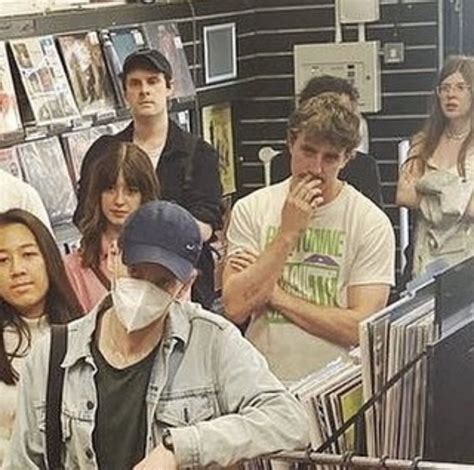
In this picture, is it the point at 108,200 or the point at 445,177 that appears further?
the point at 445,177

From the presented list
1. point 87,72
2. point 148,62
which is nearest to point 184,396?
point 148,62

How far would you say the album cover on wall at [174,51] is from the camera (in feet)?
17.8

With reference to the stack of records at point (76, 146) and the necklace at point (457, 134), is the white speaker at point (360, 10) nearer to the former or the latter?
the stack of records at point (76, 146)

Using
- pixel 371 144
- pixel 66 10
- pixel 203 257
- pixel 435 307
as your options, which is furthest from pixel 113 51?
pixel 435 307

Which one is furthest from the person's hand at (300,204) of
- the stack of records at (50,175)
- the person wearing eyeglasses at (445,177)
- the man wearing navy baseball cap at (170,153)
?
the stack of records at (50,175)

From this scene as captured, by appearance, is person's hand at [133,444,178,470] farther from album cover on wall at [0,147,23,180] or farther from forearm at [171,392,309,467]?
album cover on wall at [0,147,23,180]

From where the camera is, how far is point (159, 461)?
2.00 m

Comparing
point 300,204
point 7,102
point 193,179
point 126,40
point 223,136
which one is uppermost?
point 126,40

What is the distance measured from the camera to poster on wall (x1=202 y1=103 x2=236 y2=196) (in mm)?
6266

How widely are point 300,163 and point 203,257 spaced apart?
0.99 m

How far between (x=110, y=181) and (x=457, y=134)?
141 centimetres

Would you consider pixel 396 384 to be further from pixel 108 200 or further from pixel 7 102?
pixel 7 102

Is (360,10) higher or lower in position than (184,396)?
higher

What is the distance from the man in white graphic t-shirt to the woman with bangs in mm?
355
